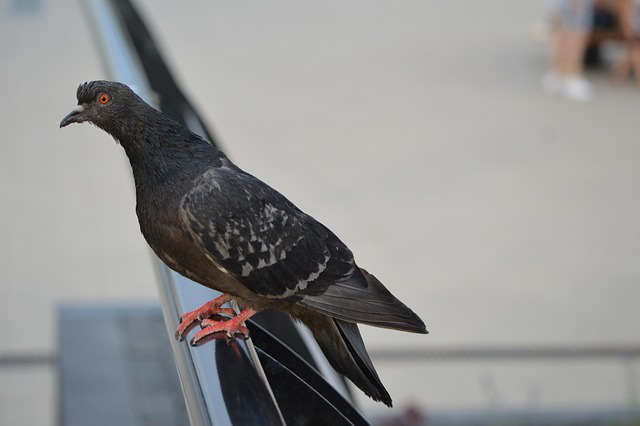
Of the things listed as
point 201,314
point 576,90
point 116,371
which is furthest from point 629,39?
point 201,314

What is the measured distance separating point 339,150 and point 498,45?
15.3 feet

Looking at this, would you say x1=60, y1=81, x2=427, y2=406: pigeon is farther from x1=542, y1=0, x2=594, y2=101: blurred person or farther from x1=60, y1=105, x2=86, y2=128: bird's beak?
x1=542, y1=0, x2=594, y2=101: blurred person

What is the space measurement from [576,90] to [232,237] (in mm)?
9016

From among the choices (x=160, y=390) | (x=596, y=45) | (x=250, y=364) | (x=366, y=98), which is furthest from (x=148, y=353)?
(x=596, y=45)

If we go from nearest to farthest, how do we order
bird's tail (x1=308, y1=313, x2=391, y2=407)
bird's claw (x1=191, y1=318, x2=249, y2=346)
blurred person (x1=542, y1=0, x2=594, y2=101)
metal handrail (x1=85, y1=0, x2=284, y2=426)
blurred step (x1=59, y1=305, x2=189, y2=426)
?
metal handrail (x1=85, y1=0, x2=284, y2=426)
bird's claw (x1=191, y1=318, x2=249, y2=346)
bird's tail (x1=308, y1=313, x2=391, y2=407)
blurred step (x1=59, y1=305, x2=189, y2=426)
blurred person (x1=542, y1=0, x2=594, y2=101)

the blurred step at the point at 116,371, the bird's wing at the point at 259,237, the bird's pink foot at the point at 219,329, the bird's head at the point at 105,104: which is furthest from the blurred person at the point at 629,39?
the bird's pink foot at the point at 219,329

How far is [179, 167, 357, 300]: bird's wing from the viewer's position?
230 centimetres

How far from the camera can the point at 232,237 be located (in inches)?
91.9

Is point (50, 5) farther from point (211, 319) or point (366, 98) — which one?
point (211, 319)

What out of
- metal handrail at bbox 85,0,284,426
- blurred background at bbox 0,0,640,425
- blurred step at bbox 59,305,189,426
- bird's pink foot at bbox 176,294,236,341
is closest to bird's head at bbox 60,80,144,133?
metal handrail at bbox 85,0,284,426

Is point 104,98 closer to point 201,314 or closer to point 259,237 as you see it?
point 259,237

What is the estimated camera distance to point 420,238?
712 centimetres

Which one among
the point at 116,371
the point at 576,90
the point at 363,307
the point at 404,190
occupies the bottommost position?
the point at 363,307

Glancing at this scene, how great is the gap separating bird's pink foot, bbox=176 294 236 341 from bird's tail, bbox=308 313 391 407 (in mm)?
241
